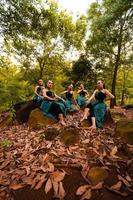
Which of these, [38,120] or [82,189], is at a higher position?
[38,120]

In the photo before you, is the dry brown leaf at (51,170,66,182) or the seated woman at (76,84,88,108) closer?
the dry brown leaf at (51,170,66,182)

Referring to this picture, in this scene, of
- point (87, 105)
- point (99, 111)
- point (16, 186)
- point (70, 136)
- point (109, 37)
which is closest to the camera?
point (16, 186)

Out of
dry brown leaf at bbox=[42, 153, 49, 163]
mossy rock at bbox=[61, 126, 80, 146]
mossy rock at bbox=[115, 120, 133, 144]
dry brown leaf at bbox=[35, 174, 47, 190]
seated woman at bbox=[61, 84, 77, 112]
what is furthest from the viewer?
seated woman at bbox=[61, 84, 77, 112]

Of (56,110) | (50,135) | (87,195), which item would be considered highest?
(56,110)

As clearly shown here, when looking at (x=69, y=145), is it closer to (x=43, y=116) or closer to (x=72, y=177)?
(x=72, y=177)

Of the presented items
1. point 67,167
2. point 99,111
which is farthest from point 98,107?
point 67,167

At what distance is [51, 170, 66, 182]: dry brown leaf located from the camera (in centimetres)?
501

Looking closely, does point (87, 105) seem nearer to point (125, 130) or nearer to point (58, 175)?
point (125, 130)

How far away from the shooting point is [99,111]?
29.3ft

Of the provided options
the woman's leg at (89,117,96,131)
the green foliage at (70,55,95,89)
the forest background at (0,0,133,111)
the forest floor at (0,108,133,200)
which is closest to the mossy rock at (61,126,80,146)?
the forest floor at (0,108,133,200)

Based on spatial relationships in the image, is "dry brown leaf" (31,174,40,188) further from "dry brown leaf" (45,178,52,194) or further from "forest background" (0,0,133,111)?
"forest background" (0,0,133,111)

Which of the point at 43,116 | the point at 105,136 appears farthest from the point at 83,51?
the point at 105,136

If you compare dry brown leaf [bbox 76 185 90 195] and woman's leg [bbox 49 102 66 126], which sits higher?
woman's leg [bbox 49 102 66 126]

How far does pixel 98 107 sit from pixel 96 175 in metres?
4.18
